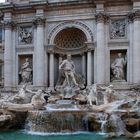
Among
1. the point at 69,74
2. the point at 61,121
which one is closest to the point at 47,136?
the point at 61,121

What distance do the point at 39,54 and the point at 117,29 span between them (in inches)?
249

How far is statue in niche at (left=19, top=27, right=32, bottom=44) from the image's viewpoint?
91.1 ft

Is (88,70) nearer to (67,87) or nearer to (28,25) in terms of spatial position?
(67,87)

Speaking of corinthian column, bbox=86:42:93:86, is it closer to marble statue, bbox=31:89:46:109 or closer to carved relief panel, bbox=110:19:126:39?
carved relief panel, bbox=110:19:126:39

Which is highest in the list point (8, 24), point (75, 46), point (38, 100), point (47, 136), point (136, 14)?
point (136, 14)

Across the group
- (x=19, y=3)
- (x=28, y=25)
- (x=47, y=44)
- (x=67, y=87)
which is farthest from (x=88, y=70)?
(x=19, y=3)

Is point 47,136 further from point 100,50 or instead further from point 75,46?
point 75,46

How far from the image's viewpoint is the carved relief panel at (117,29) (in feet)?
85.0

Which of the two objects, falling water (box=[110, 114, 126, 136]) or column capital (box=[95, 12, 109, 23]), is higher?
column capital (box=[95, 12, 109, 23])

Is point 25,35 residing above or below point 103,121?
above


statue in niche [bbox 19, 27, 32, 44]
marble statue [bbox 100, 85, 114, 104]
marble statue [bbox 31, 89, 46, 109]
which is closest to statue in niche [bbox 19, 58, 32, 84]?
statue in niche [bbox 19, 27, 32, 44]

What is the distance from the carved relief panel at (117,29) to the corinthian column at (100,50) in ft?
2.54

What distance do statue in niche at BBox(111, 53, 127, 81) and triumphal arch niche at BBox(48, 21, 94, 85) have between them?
1.68 metres

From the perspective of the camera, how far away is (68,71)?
26.0m
